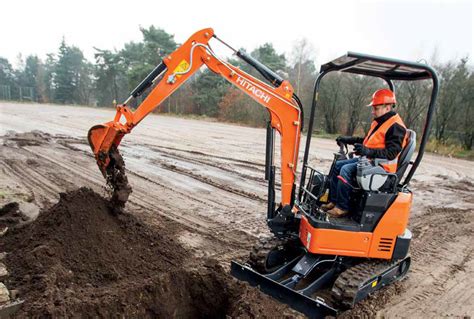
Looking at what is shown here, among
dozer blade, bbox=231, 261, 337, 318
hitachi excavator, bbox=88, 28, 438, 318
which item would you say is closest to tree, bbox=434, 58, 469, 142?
hitachi excavator, bbox=88, 28, 438, 318

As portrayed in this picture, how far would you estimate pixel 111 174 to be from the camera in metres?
4.55

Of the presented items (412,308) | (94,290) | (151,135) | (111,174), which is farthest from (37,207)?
(151,135)

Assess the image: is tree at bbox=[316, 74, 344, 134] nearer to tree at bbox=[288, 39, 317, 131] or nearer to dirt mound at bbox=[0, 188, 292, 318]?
tree at bbox=[288, 39, 317, 131]

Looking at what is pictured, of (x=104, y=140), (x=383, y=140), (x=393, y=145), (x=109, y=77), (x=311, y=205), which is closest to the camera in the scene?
(x=393, y=145)

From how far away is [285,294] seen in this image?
3637mm

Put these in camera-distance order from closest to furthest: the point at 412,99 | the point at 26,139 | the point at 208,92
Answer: the point at 26,139
the point at 412,99
the point at 208,92

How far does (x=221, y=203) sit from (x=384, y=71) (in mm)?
4124

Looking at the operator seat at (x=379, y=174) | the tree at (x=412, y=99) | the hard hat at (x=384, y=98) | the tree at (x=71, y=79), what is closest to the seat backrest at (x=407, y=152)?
the operator seat at (x=379, y=174)

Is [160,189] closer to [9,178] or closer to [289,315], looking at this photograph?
[9,178]

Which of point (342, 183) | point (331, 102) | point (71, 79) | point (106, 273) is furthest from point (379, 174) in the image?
point (71, 79)

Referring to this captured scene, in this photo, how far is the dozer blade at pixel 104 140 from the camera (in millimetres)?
4301

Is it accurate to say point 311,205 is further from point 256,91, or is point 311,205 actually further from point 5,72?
point 5,72

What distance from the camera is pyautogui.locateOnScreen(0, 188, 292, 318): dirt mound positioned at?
10.7 ft

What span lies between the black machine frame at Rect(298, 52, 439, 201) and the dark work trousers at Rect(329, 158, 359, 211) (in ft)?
1.14
